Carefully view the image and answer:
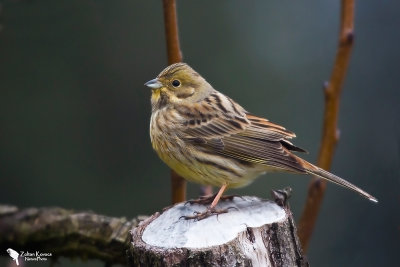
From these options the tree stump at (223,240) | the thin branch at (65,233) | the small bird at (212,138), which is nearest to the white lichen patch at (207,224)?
the tree stump at (223,240)

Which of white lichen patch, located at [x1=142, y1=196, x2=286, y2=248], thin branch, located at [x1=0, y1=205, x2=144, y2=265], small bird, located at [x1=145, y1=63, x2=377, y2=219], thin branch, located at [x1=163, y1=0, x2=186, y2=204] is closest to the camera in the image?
white lichen patch, located at [x1=142, y1=196, x2=286, y2=248]

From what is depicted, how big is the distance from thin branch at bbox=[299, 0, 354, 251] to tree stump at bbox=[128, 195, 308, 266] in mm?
251

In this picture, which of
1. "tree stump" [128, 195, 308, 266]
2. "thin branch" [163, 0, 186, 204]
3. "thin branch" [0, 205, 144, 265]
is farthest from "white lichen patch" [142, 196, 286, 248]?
"thin branch" [163, 0, 186, 204]

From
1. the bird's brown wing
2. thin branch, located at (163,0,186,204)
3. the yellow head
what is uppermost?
thin branch, located at (163,0,186,204)

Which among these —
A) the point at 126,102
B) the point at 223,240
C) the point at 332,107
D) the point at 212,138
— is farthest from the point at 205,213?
the point at 126,102

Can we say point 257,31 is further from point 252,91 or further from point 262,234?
point 262,234

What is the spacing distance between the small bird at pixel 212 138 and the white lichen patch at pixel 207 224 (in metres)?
0.25

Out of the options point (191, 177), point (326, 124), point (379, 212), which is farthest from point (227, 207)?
point (379, 212)

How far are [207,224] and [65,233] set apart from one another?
58.5 inches

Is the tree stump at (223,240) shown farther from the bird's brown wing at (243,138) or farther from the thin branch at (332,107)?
the bird's brown wing at (243,138)

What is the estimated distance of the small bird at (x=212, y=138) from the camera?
6.23m

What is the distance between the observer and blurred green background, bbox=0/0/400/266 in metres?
10.5

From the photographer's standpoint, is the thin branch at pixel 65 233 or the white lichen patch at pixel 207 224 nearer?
the white lichen patch at pixel 207 224

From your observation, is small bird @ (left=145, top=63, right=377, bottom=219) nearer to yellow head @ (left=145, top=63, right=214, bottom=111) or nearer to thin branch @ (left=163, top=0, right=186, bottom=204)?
yellow head @ (left=145, top=63, right=214, bottom=111)
